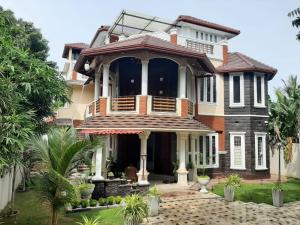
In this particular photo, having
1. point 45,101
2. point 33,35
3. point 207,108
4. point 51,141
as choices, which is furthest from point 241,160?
point 33,35

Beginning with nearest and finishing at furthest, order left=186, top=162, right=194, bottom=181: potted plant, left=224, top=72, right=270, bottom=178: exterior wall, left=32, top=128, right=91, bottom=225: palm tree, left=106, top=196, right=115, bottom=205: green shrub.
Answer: left=32, top=128, right=91, bottom=225: palm tree
left=106, top=196, right=115, bottom=205: green shrub
left=186, top=162, right=194, bottom=181: potted plant
left=224, top=72, right=270, bottom=178: exterior wall

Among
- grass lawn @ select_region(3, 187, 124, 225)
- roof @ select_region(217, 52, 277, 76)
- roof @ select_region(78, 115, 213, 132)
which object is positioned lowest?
grass lawn @ select_region(3, 187, 124, 225)

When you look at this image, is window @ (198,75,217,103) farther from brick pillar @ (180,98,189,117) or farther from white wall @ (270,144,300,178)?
white wall @ (270,144,300,178)

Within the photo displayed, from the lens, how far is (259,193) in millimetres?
16656

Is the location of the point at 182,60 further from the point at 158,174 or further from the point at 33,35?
the point at 33,35

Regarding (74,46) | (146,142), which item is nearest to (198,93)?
(146,142)

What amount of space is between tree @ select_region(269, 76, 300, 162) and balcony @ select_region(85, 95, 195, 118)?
33.4 feet

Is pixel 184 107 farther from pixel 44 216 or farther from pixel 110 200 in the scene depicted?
pixel 44 216

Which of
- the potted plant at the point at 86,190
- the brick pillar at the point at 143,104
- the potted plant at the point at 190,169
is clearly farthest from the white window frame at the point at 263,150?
the potted plant at the point at 86,190

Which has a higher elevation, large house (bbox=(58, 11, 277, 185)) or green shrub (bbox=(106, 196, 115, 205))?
large house (bbox=(58, 11, 277, 185))

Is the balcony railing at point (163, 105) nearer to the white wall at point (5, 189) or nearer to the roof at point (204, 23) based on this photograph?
the roof at point (204, 23)

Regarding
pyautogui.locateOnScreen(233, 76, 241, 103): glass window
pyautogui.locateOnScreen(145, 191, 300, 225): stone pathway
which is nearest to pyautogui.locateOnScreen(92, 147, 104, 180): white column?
pyautogui.locateOnScreen(145, 191, 300, 225): stone pathway

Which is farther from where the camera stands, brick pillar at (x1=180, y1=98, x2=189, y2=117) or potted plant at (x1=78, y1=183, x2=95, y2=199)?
brick pillar at (x1=180, y1=98, x2=189, y2=117)

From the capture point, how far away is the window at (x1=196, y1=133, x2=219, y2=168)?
2091 centimetres
